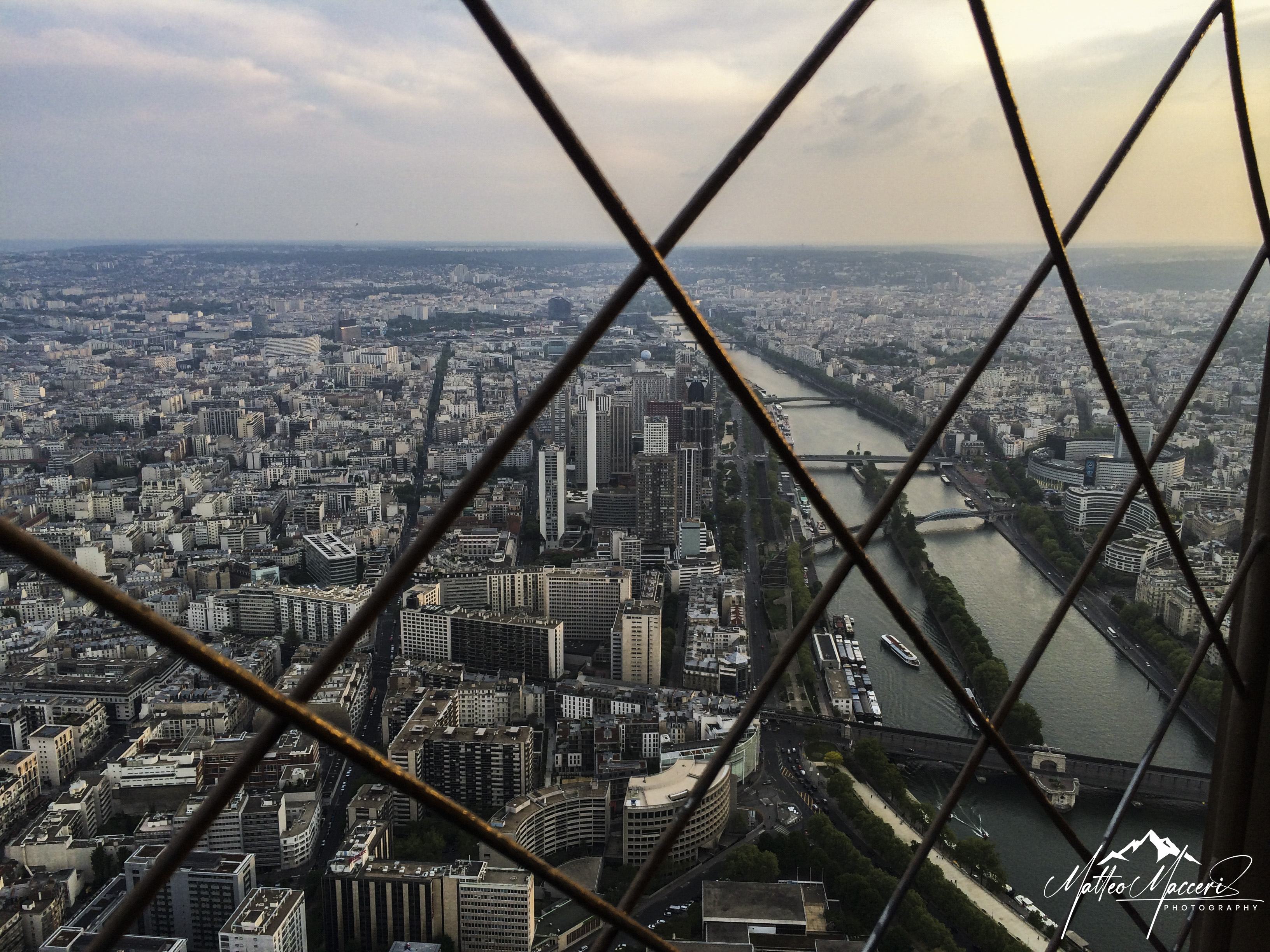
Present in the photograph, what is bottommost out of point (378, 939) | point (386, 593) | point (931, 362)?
point (378, 939)

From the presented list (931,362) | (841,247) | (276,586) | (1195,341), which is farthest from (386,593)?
(841,247)

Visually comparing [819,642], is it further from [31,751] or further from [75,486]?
[75,486]

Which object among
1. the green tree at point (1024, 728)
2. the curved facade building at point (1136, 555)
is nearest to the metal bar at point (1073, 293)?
the green tree at point (1024, 728)

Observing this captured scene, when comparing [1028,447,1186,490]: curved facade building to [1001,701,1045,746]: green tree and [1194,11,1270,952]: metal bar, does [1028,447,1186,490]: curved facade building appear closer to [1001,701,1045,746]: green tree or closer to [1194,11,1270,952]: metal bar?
[1001,701,1045,746]: green tree

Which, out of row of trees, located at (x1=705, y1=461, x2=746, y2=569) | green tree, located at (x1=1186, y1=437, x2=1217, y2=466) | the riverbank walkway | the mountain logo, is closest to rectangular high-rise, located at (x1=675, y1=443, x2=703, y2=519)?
row of trees, located at (x1=705, y1=461, x2=746, y2=569)

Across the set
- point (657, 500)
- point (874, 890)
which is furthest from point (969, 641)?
point (657, 500)

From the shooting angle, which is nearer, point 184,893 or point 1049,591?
point 184,893

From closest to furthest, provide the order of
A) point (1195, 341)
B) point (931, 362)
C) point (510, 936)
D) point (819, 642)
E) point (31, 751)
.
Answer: point (510, 936) → point (31, 751) → point (819, 642) → point (1195, 341) → point (931, 362)

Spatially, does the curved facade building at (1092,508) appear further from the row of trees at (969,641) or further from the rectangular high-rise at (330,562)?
the rectangular high-rise at (330,562)
